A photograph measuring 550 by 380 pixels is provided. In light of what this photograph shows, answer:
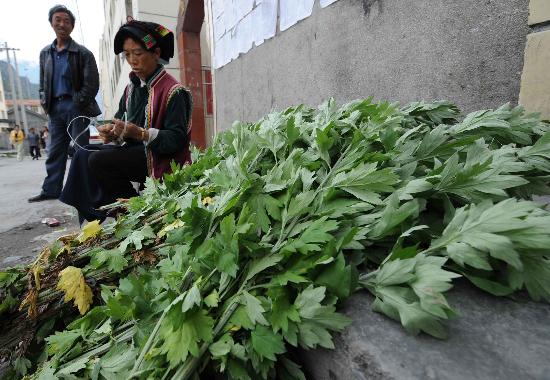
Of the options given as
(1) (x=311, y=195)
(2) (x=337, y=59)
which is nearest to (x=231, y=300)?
(1) (x=311, y=195)

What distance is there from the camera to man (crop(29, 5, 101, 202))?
4.56m

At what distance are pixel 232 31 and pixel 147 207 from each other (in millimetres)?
4178

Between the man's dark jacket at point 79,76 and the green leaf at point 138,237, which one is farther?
the man's dark jacket at point 79,76

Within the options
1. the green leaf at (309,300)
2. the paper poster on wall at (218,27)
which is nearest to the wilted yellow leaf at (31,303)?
the green leaf at (309,300)

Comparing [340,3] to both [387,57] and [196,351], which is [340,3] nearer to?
[387,57]

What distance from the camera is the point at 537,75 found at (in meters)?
1.78

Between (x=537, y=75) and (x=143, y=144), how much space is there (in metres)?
2.87

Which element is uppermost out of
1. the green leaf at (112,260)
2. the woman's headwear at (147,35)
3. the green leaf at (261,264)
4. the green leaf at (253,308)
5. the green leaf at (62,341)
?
the woman's headwear at (147,35)

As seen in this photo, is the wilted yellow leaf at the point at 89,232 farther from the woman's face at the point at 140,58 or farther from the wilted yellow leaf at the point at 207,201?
the woman's face at the point at 140,58

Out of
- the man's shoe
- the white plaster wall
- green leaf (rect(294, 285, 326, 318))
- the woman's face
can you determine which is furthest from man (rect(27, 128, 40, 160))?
green leaf (rect(294, 285, 326, 318))

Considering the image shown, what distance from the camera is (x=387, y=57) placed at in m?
2.56

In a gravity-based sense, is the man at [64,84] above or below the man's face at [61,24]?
below

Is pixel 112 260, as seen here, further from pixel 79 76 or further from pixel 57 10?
pixel 57 10

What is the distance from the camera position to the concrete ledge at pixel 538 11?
1692 mm
